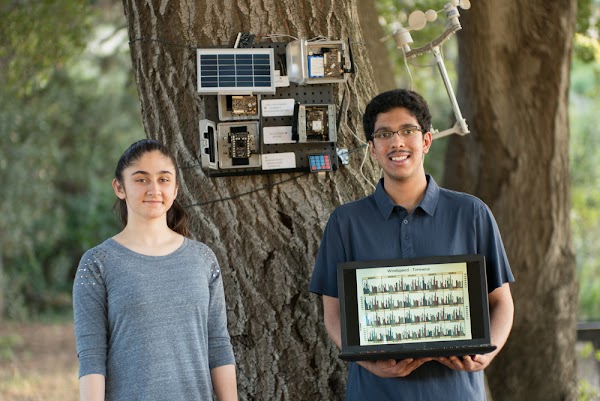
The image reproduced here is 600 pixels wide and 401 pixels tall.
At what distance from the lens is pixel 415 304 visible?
3438 millimetres

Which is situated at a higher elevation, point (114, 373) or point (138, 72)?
point (138, 72)

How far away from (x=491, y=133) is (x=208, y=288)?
499cm

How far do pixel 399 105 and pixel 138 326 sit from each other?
1.28 meters

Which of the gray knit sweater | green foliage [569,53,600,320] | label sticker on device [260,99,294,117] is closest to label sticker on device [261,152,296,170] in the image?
label sticker on device [260,99,294,117]

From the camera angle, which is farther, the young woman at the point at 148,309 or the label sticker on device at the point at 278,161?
the label sticker on device at the point at 278,161

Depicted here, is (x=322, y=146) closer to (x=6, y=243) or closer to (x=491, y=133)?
(x=491, y=133)

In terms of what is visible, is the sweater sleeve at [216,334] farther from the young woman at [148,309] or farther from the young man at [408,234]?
the young man at [408,234]

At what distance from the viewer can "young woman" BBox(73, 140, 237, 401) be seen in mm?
3238

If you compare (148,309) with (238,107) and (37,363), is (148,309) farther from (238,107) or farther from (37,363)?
(37,363)

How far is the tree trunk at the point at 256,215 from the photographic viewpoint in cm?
435

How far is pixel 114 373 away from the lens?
326cm

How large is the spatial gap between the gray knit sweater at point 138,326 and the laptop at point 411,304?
22.0 inches

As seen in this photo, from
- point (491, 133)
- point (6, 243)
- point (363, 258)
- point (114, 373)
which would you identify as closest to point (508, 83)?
point (491, 133)

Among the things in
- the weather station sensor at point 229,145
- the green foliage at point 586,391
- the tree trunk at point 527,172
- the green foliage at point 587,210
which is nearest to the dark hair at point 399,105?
the weather station sensor at point 229,145
